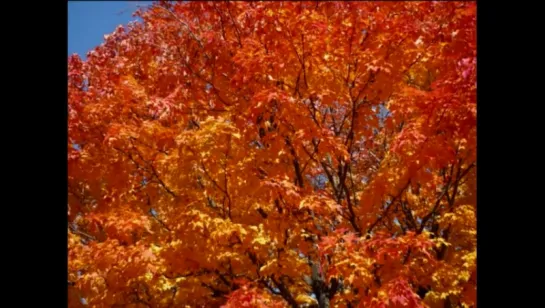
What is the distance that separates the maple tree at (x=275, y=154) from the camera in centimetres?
664

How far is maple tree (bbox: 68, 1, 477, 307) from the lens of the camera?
6.64 meters

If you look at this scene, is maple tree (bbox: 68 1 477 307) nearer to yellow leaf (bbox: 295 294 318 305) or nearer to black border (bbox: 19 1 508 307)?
yellow leaf (bbox: 295 294 318 305)

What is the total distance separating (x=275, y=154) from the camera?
25.3ft

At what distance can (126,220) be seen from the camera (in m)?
7.69

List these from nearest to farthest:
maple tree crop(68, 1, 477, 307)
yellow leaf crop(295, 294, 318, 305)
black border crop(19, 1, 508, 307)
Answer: black border crop(19, 1, 508, 307)
maple tree crop(68, 1, 477, 307)
yellow leaf crop(295, 294, 318, 305)

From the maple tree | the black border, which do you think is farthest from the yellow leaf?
the black border
